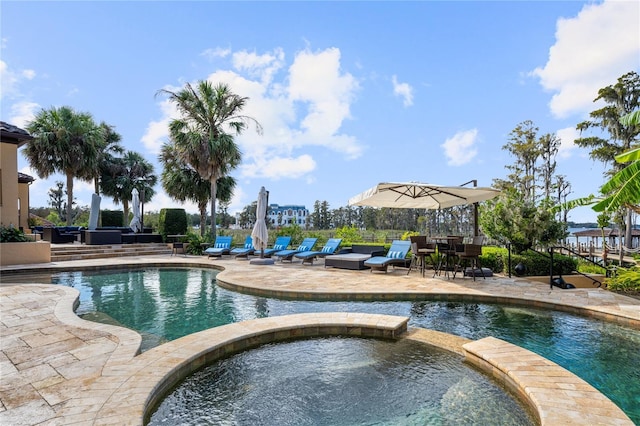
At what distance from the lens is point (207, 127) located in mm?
A: 17844

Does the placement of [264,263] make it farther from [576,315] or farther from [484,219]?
[576,315]

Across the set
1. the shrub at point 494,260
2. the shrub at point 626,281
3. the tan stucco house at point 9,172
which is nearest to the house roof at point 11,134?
the tan stucco house at point 9,172

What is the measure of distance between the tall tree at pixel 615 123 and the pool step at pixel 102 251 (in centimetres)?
2736

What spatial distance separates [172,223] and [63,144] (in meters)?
9.14

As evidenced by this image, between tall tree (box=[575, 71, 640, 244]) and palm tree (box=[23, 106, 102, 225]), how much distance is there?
3266 cm

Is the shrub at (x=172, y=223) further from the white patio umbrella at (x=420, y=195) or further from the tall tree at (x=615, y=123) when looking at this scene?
the tall tree at (x=615, y=123)

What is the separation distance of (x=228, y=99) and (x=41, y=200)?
42819 mm

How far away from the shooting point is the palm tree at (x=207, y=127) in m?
16.8

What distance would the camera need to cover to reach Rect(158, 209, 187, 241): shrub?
709 inches

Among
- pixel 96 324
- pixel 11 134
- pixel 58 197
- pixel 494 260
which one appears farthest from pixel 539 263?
pixel 58 197

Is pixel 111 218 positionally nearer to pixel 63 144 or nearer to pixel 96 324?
pixel 63 144

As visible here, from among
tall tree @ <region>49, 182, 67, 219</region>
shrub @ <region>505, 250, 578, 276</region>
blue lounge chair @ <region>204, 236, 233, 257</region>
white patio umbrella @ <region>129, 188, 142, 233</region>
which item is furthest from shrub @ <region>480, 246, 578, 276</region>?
tall tree @ <region>49, 182, 67, 219</region>

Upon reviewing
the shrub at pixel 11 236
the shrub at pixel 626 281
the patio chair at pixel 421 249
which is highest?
the shrub at pixel 11 236

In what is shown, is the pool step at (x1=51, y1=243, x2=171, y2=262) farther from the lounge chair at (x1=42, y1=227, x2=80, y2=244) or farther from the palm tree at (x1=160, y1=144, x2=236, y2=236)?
the palm tree at (x1=160, y1=144, x2=236, y2=236)
